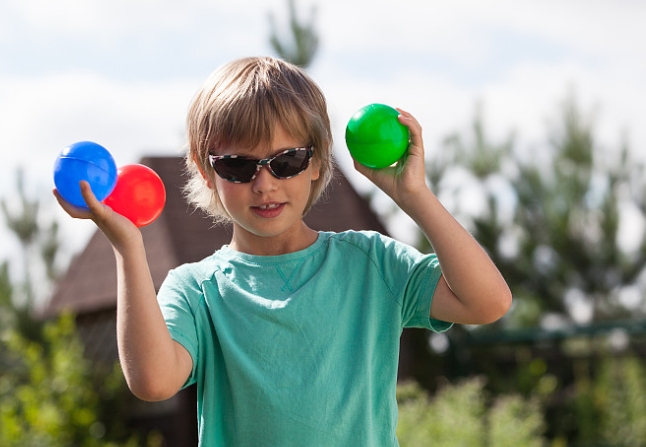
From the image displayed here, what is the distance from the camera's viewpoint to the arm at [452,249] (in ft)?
6.81

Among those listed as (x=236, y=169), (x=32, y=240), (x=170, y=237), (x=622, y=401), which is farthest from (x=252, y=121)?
(x=32, y=240)

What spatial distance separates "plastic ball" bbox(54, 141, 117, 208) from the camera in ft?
6.39

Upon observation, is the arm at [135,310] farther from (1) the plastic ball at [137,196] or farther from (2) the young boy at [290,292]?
(1) the plastic ball at [137,196]

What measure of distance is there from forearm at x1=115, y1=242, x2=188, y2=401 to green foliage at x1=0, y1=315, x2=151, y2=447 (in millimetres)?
6960

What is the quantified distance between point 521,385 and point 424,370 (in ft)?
3.98

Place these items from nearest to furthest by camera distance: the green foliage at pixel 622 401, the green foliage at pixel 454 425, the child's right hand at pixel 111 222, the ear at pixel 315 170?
the child's right hand at pixel 111 222
the ear at pixel 315 170
the green foliage at pixel 454 425
the green foliage at pixel 622 401

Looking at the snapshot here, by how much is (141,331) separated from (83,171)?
37 cm

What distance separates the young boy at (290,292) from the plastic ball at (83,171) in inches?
1.8

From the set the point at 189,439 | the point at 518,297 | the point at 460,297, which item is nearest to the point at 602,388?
the point at 518,297

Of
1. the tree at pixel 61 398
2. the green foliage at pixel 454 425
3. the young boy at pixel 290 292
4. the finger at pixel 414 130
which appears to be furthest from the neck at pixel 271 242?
the tree at pixel 61 398

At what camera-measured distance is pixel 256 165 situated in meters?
2.11

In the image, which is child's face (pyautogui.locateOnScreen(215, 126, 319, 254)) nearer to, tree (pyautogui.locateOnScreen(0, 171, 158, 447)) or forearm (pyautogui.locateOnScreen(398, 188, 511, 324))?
forearm (pyautogui.locateOnScreen(398, 188, 511, 324))

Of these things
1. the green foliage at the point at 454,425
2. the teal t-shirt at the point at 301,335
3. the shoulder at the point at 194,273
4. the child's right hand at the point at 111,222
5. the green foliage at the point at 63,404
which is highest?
the child's right hand at the point at 111,222

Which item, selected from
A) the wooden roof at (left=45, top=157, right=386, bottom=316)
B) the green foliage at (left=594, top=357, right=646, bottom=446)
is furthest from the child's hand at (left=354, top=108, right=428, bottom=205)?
the green foliage at (left=594, top=357, right=646, bottom=446)
